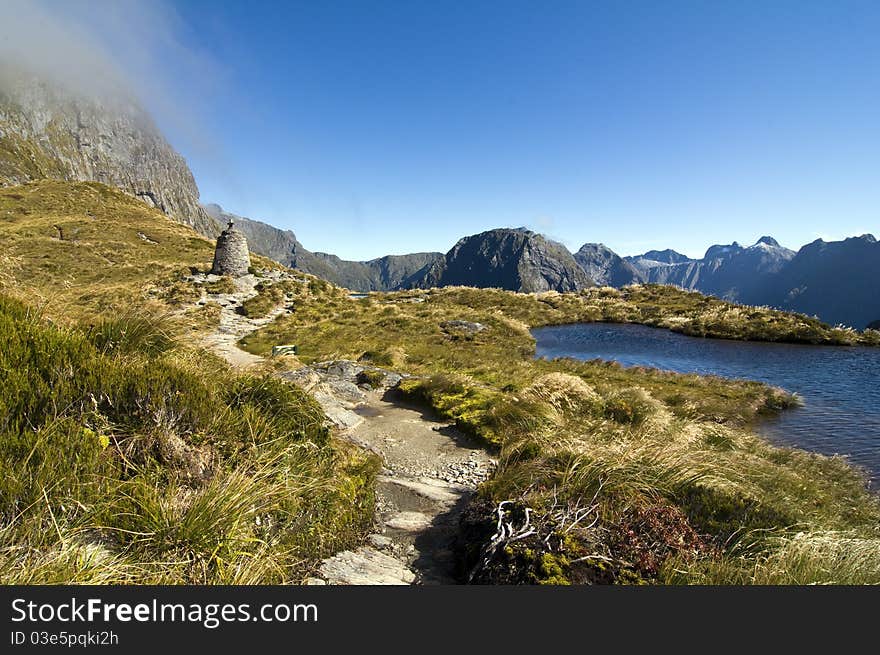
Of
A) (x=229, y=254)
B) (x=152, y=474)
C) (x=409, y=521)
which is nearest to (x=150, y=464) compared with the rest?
(x=152, y=474)

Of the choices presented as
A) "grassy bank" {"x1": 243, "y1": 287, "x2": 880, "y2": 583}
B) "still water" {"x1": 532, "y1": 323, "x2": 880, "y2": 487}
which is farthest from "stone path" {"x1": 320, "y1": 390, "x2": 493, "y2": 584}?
"still water" {"x1": 532, "y1": 323, "x2": 880, "y2": 487}

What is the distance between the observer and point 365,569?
15.8 ft

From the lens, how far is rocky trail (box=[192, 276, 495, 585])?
505 centimetres

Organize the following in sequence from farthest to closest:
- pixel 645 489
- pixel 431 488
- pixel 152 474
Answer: pixel 431 488 → pixel 645 489 → pixel 152 474

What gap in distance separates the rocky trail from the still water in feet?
34.7

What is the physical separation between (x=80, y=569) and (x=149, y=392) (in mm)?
2586

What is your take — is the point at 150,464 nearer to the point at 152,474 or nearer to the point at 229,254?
the point at 152,474

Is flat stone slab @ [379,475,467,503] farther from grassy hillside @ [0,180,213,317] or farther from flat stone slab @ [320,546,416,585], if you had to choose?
grassy hillside @ [0,180,213,317]

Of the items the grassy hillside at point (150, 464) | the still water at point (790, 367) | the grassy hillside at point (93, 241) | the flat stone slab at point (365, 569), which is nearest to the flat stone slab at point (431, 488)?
the grassy hillside at point (150, 464)

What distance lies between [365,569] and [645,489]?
4351 millimetres

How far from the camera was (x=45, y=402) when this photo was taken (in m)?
4.57

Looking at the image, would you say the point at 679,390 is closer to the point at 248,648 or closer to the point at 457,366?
the point at 457,366

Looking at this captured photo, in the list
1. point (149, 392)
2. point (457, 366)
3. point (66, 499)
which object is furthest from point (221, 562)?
point (457, 366)

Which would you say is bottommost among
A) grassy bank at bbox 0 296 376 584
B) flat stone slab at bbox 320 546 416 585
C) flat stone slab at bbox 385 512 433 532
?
flat stone slab at bbox 385 512 433 532
